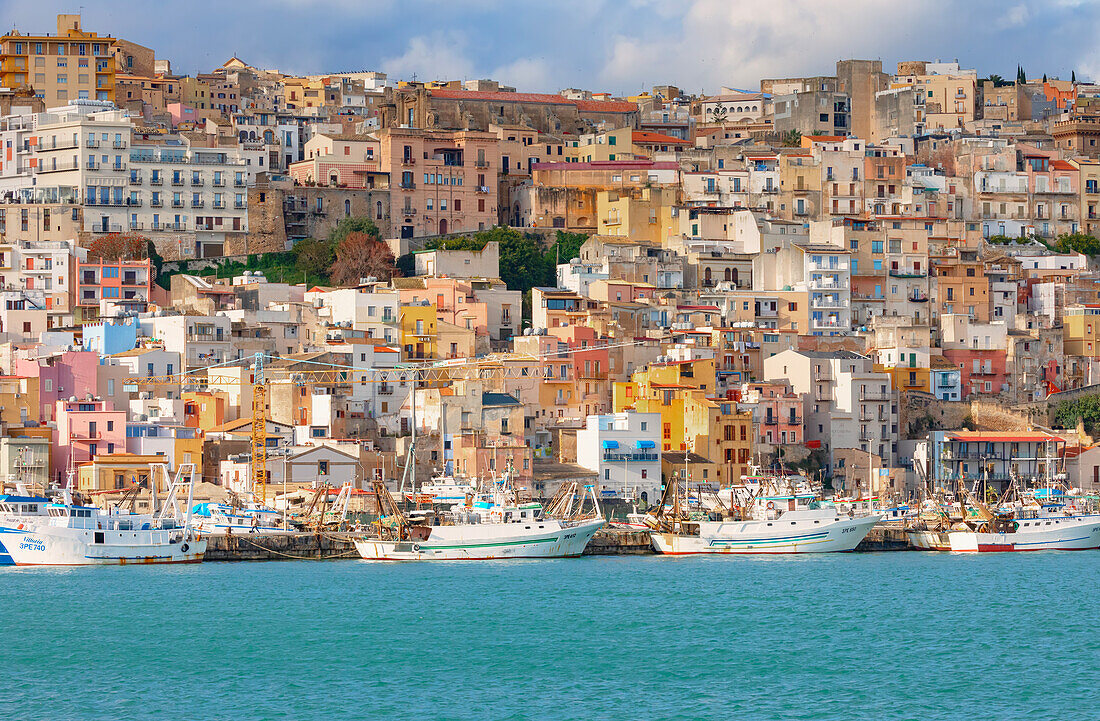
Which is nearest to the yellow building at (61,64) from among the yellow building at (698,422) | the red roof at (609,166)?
the red roof at (609,166)

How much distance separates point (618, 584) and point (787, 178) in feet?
140

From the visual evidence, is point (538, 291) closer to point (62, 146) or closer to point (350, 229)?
point (350, 229)

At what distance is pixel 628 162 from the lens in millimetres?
101250

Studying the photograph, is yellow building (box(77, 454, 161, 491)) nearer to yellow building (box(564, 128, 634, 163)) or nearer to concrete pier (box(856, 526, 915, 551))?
concrete pier (box(856, 526, 915, 551))

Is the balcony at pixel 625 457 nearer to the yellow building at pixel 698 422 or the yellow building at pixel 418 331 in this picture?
the yellow building at pixel 698 422

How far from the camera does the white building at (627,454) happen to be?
74.8m

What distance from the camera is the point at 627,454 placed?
246 feet

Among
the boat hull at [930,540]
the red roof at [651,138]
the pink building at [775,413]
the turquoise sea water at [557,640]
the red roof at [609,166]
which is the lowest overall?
the turquoise sea water at [557,640]

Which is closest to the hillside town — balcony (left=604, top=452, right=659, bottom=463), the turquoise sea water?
balcony (left=604, top=452, right=659, bottom=463)

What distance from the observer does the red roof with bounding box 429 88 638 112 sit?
348 feet

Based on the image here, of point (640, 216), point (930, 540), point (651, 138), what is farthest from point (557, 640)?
point (651, 138)

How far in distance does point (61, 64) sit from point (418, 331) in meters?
36.0

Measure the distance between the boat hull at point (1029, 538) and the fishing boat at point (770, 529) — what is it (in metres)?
4.20

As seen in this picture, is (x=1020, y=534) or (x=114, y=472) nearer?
(x=114, y=472)
